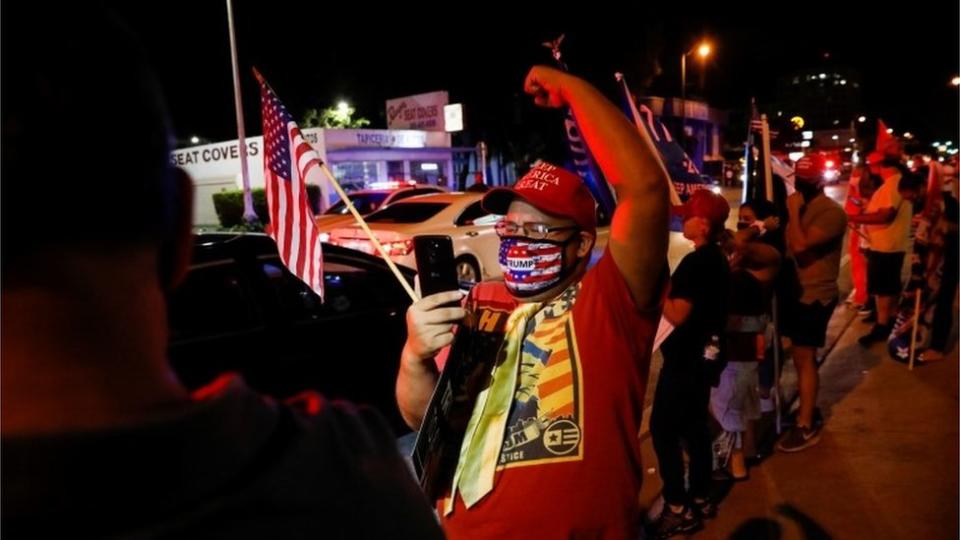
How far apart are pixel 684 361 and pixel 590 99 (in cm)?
210

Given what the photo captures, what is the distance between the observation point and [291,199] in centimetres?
308

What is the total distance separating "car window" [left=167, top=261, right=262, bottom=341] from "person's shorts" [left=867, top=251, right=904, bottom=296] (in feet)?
21.0

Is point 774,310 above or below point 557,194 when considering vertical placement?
below

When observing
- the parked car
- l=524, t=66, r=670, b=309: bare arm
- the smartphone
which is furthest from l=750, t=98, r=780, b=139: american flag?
the parked car

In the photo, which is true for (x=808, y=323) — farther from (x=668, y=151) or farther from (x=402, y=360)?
(x=402, y=360)

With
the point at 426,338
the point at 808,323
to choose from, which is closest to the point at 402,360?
the point at 426,338

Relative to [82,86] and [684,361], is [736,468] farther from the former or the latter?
[82,86]

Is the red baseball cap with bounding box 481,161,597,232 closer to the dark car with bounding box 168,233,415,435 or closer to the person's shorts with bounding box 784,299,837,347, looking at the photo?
the dark car with bounding box 168,233,415,435

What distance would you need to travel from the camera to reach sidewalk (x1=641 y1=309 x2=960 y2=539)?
3.91m

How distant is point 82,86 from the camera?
720mm

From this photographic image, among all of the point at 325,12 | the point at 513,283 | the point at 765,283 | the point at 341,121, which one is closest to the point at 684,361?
the point at 765,283

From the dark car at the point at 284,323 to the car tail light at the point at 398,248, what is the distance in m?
4.06

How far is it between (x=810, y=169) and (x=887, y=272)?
2.47 metres

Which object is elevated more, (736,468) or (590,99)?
A: (590,99)
